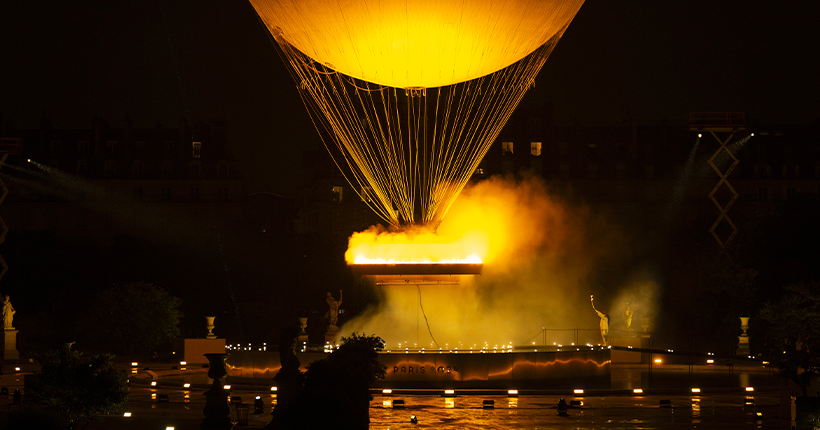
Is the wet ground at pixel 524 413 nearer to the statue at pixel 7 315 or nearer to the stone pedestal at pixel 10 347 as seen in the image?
the stone pedestal at pixel 10 347

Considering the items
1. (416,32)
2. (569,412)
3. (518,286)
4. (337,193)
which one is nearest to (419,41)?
(416,32)

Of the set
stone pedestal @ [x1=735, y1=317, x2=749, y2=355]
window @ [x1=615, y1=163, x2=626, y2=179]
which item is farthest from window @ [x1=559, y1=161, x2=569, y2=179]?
stone pedestal @ [x1=735, y1=317, x2=749, y2=355]

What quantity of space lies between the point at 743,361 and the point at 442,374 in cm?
1438

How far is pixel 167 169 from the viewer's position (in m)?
78.5

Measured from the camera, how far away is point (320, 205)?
75125 millimetres

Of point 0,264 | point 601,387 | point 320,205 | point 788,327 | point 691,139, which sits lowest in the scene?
point 601,387

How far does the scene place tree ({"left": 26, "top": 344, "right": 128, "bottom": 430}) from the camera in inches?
616

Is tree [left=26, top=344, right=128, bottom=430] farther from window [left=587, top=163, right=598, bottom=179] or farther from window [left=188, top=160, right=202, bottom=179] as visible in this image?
window [left=587, top=163, right=598, bottom=179]

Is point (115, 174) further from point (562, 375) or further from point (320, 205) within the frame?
point (562, 375)

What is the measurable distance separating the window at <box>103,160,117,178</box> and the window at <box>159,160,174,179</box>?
3.72 metres

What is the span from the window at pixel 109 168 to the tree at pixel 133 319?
37.2 meters

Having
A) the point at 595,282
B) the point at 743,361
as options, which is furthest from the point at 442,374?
the point at 595,282

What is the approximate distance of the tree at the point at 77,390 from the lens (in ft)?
51.4

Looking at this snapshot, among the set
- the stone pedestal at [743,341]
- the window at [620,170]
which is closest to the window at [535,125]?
the window at [620,170]
